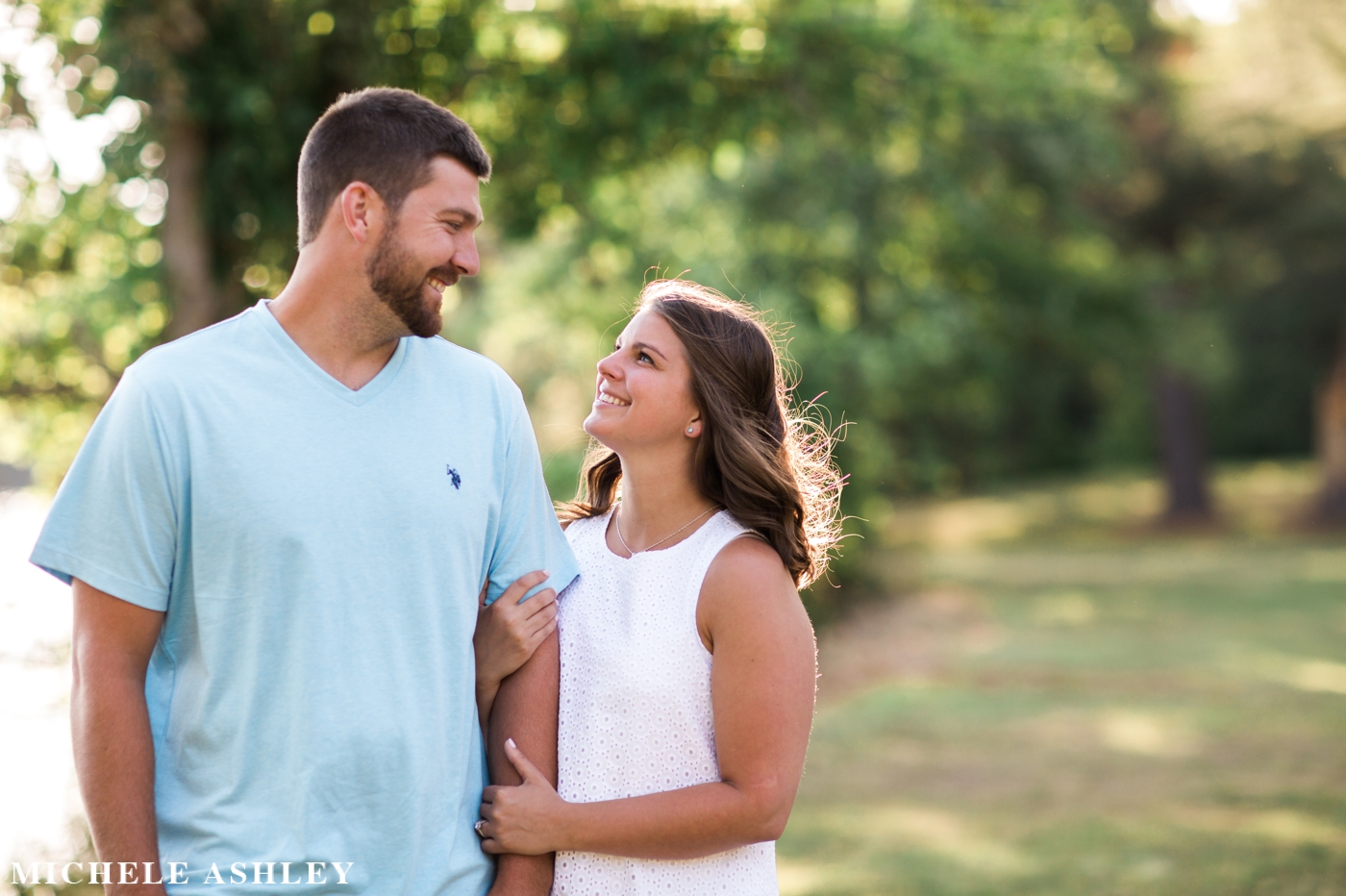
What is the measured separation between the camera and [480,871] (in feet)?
7.32

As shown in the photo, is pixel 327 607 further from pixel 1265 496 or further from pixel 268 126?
pixel 1265 496

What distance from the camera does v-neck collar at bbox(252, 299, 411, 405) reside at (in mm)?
2111

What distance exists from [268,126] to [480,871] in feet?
13.0

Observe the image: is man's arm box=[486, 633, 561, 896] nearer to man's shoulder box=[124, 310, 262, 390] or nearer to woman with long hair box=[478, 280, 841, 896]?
woman with long hair box=[478, 280, 841, 896]

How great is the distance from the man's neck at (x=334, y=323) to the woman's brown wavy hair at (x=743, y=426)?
24.7 inches

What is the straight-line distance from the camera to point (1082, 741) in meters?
9.14

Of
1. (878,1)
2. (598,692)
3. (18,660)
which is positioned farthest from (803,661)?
(878,1)

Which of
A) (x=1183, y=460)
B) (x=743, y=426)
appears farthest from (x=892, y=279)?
(x=1183, y=460)

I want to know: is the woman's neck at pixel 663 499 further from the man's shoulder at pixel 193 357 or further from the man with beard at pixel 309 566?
the man's shoulder at pixel 193 357

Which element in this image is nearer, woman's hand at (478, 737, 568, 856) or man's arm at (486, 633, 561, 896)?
woman's hand at (478, 737, 568, 856)

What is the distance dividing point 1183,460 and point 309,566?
1061 inches

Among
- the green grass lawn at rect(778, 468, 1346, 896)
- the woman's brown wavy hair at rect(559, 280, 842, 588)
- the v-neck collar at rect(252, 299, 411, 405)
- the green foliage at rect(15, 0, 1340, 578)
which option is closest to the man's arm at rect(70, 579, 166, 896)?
the v-neck collar at rect(252, 299, 411, 405)

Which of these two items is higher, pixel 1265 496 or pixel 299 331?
pixel 299 331

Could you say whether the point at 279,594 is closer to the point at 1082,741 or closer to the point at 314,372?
the point at 314,372
